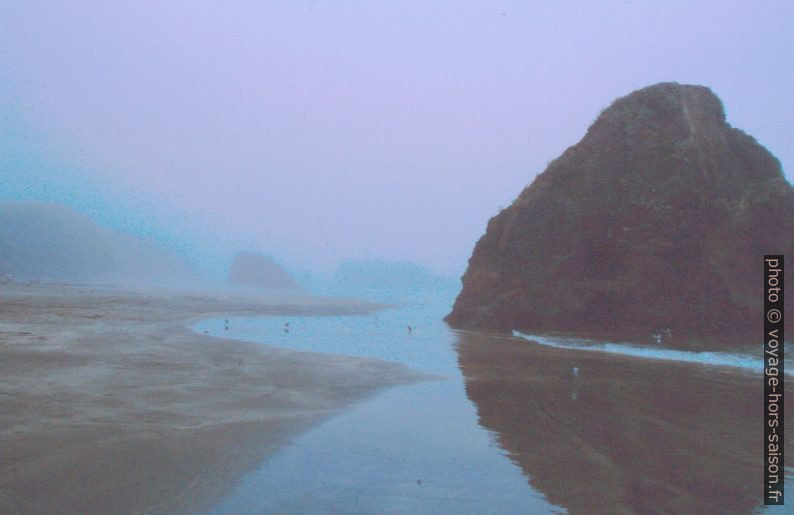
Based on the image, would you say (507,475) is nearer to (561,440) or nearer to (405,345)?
(561,440)

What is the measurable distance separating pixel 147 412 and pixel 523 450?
5797 mm

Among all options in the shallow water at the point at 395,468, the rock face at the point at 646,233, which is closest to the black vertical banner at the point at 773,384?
the rock face at the point at 646,233

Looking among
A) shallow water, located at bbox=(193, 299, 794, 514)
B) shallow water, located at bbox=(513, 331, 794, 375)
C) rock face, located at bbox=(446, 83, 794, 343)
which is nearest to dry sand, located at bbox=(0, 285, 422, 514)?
shallow water, located at bbox=(193, 299, 794, 514)

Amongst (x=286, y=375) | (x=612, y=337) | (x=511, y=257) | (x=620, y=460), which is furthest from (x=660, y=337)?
(x=620, y=460)

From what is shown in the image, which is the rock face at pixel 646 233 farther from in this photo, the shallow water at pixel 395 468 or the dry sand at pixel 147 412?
the shallow water at pixel 395 468

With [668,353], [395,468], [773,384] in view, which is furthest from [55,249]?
[395,468]

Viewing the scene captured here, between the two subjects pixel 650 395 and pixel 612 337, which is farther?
pixel 612 337

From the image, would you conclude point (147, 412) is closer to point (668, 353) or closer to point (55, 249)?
point (668, 353)

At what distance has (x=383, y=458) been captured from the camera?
25.1 feet

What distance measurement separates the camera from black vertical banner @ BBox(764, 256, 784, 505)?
7.29 m

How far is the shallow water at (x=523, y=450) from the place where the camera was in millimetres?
6242

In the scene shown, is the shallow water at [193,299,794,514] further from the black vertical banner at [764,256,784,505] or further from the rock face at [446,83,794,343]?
the rock face at [446,83,794,343]

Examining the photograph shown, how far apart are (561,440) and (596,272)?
85.1 ft

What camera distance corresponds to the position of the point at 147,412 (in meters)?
9.24
